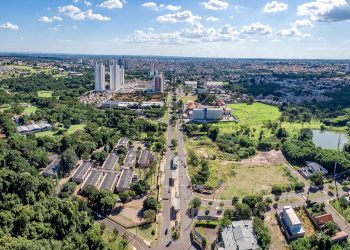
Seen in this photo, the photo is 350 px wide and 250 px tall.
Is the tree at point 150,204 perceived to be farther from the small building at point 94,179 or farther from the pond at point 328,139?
the pond at point 328,139

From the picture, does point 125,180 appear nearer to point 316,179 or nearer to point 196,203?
point 196,203

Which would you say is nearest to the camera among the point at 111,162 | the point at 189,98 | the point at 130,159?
the point at 111,162

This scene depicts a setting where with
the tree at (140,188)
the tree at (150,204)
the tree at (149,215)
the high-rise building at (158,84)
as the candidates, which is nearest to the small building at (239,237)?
the tree at (149,215)

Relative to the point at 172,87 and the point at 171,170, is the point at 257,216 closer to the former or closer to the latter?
the point at 171,170

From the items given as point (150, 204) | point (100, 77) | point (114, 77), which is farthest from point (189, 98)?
point (150, 204)

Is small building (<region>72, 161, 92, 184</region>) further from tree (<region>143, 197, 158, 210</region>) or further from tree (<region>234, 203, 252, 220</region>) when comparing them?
tree (<region>234, 203, 252, 220</region>)

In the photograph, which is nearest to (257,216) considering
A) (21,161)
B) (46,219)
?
(46,219)

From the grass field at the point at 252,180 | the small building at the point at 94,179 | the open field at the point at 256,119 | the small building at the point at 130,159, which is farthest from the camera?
the open field at the point at 256,119
